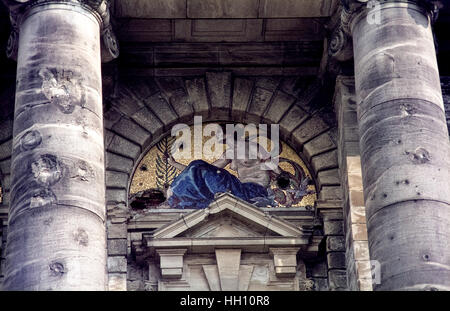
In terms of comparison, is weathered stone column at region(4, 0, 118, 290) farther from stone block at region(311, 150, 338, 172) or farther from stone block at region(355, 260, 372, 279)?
stone block at region(311, 150, 338, 172)

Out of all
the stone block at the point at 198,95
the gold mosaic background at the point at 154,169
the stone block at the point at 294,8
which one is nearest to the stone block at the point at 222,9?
the stone block at the point at 294,8

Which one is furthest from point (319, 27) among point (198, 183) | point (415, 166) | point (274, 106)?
point (415, 166)


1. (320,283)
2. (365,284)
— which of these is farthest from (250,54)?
(365,284)

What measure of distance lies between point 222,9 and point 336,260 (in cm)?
442

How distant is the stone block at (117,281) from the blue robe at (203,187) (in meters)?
1.78

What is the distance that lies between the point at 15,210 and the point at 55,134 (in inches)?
46.9

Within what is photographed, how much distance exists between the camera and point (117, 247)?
21.7 metres

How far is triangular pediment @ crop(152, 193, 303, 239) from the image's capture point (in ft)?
70.7

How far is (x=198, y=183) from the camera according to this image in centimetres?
2297

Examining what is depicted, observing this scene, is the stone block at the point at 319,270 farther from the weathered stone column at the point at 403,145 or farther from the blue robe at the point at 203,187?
the weathered stone column at the point at 403,145

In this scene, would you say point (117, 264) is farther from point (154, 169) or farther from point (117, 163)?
point (154, 169)
